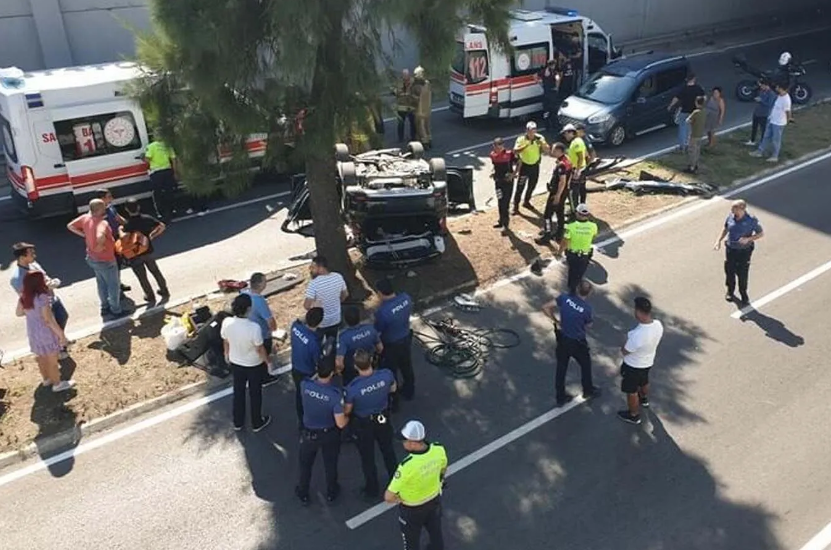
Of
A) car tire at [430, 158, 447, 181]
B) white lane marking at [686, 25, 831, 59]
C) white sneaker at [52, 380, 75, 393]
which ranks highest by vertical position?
white lane marking at [686, 25, 831, 59]

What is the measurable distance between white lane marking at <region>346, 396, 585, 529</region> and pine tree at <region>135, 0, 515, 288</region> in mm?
3922

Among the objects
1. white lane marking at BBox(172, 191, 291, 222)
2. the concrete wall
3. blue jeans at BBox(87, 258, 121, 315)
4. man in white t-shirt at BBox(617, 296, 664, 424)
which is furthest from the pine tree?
the concrete wall

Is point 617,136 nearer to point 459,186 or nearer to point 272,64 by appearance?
point 459,186

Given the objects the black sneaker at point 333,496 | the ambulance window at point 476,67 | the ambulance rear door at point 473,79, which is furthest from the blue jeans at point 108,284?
the ambulance window at point 476,67

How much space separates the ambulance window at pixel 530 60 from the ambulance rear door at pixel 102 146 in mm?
9278

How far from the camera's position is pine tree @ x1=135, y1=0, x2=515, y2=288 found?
7.35 meters

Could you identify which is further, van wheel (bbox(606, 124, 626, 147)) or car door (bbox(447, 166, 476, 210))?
van wheel (bbox(606, 124, 626, 147))

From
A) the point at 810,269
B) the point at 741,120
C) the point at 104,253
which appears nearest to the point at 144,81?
the point at 104,253

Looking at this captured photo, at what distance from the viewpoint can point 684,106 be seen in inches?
667

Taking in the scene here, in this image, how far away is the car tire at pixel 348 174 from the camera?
1072cm

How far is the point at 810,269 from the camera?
1105 centimetres

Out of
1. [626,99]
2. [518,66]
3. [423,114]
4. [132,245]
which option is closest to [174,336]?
[132,245]

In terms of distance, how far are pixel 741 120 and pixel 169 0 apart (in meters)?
16.2

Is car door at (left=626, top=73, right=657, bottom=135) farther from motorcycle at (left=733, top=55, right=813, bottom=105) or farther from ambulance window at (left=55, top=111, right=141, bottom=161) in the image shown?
ambulance window at (left=55, top=111, right=141, bottom=161)
